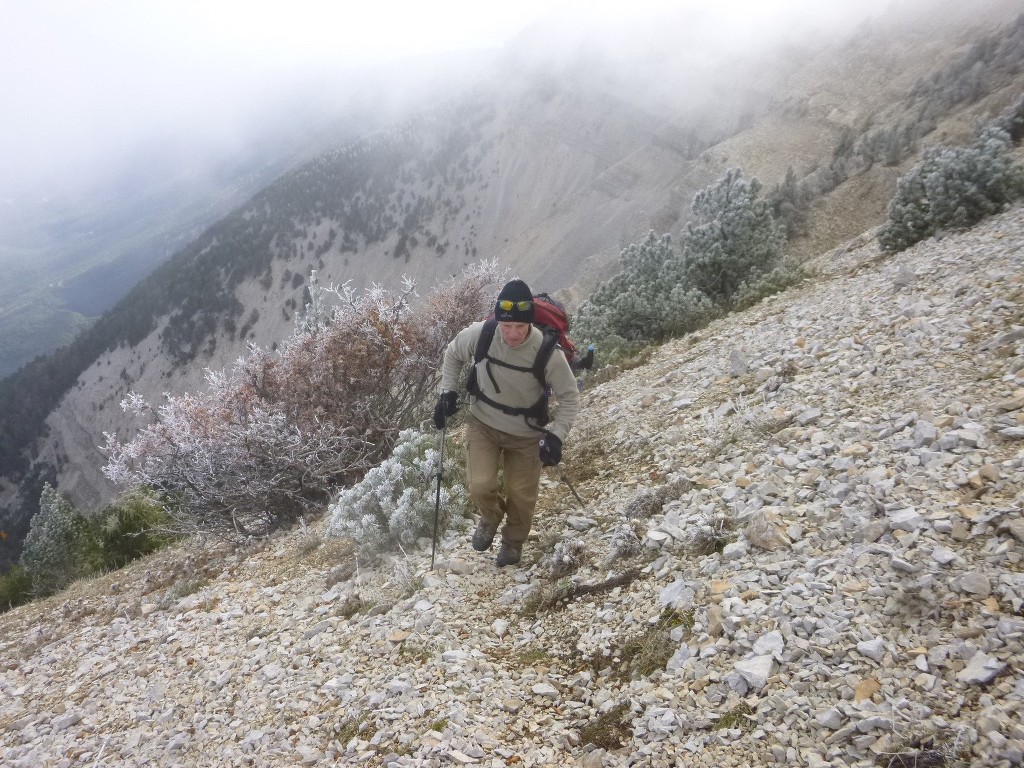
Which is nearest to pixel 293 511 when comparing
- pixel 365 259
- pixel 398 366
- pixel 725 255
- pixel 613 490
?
pixel 398 366

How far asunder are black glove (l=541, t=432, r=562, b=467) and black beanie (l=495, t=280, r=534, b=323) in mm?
986

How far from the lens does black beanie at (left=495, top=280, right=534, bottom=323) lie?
4.52 meters

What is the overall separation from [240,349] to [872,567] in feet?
321

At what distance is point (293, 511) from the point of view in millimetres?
8812

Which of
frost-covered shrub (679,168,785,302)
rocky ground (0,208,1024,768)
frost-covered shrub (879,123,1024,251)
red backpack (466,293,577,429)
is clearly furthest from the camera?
frost-covered shrub (679,168,785,302)

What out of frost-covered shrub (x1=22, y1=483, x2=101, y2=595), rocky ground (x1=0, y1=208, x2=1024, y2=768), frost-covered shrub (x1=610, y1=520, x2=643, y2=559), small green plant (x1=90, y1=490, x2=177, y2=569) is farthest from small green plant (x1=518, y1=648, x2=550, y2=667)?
frost-covered shrub (x1=22, y1=483, x2=101, y2=595)

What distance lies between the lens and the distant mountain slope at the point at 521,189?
28.3 meters

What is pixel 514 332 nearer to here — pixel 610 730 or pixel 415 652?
pixel 415 652

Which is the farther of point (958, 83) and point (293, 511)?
point (958, 83)

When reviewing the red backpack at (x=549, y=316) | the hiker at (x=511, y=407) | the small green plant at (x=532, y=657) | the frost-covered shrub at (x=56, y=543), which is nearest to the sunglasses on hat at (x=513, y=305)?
the hiker at (x=511, y=407)

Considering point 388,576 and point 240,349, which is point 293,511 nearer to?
point 388,576

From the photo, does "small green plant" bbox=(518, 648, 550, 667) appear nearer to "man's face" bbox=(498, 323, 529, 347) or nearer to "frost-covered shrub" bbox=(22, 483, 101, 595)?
"man's face" bbox=(498, 323, 529, 347)

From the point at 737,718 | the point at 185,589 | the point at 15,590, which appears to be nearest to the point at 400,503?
the point at 185,589

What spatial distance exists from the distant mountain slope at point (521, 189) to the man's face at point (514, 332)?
16.9m
